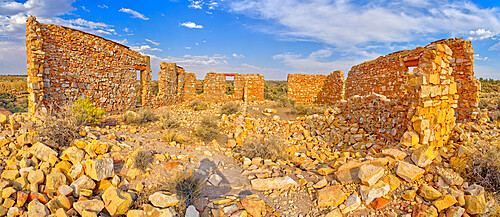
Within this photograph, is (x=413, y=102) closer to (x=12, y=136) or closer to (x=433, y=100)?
(x=433, y=100)

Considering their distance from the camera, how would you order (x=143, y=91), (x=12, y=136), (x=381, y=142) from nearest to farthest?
(x=12, y=136), (x=381, y=142), (x=143, y=91)

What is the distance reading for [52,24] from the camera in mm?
8203

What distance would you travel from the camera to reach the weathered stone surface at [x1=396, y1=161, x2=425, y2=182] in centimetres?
367

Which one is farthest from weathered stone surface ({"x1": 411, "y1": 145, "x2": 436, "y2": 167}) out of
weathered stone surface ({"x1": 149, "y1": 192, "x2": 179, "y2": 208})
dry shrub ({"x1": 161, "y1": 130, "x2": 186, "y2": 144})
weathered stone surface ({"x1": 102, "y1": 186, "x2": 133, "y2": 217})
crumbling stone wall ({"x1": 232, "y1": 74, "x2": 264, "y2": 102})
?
crumbling stone wall ({"x1": 232, "y1": 74, "x2": 264, "y2": 102})

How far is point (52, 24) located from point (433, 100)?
11457 millimetres

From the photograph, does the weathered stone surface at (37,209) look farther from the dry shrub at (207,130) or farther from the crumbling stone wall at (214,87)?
the crumbling stone wall at (214,87)

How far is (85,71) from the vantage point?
9.55 m

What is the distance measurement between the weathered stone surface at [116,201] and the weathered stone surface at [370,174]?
3.41 meters

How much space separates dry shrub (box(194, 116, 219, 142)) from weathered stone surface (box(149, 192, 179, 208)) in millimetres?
4894

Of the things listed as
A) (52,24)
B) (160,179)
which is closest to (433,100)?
(160,179)

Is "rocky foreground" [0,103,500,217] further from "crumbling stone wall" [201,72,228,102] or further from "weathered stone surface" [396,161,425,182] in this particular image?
"crumbling stone wall" [201,72,228,102]

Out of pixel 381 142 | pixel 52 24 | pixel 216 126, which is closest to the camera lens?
pixel 381 142

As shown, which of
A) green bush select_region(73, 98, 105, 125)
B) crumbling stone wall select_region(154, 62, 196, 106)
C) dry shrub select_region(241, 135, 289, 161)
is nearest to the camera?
dry shrub select_region(241, 135, 289, 161)

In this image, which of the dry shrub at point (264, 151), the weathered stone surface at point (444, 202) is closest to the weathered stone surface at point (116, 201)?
the dry shrub at point (264, 151)
